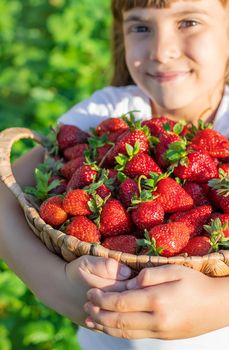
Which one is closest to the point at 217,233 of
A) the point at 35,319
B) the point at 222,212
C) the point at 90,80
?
the point at 222,212

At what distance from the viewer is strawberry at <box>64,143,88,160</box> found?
2.15m

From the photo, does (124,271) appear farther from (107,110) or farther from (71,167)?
(107,110)

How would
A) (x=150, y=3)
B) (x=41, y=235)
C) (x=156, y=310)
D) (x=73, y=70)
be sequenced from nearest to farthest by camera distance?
(x=156, y=310) < (x=41, y=235) < (x=150, y=3) < (x=73, y=70)

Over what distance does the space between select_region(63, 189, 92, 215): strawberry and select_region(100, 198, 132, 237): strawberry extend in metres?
0.05

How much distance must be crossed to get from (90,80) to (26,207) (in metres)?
2.59

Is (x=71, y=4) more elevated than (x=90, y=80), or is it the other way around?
(x=71, y=4)

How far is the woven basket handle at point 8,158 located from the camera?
6.49 feet

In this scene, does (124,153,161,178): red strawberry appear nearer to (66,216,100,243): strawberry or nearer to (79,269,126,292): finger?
(66,216,100,243): strawberry

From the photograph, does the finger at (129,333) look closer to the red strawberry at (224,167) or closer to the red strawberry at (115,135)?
the red strawberry at (224,167)

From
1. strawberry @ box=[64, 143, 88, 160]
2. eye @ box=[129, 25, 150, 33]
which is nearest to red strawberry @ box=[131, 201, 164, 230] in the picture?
strawberry @ box=[64, 143, 88, 160]

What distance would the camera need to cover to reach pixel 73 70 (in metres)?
4.36

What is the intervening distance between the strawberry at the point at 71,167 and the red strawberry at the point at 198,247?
1.55 ft

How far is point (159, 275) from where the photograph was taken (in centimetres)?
159

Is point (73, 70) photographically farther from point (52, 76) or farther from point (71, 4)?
point (71, 4)
